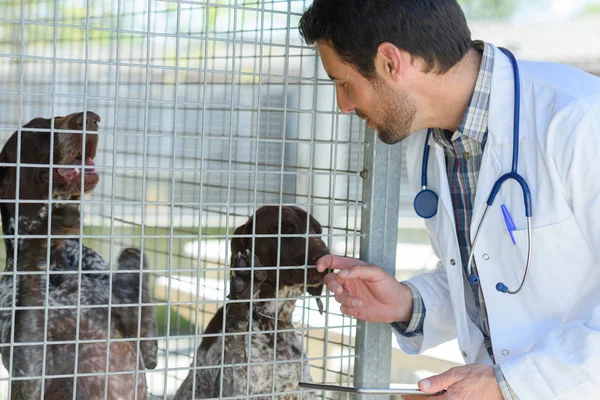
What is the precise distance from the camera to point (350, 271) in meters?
2.16

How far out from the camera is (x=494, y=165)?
6.53 ft

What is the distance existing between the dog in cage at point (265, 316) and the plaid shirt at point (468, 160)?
44cm

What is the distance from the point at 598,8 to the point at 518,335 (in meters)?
7.50

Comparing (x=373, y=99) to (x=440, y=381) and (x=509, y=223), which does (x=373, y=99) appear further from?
(x=440, y=381)

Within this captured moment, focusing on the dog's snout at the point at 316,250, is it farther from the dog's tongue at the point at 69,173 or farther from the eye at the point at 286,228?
the dog's tongue at the point at 69,173

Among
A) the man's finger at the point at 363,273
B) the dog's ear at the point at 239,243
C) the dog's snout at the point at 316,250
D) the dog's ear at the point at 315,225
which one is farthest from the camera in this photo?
the dog's ear at the point at 239,243

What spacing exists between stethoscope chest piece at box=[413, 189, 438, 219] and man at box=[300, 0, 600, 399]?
56 mm

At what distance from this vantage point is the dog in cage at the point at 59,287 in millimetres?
2059

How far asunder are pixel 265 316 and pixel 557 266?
98cm

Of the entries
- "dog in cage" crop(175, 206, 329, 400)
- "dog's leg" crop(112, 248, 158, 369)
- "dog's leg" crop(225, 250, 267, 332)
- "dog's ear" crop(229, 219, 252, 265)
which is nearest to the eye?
"dog in cage" crop(175, 206, 329, 400)

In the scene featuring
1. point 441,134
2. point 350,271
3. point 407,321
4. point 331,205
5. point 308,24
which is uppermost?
point 308,24

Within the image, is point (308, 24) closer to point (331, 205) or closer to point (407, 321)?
point (331, 205)

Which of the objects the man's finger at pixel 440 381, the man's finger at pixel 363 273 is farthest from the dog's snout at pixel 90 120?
the man's finger at pixel 440 381

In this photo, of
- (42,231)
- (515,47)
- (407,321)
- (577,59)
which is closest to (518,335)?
(407,321)
